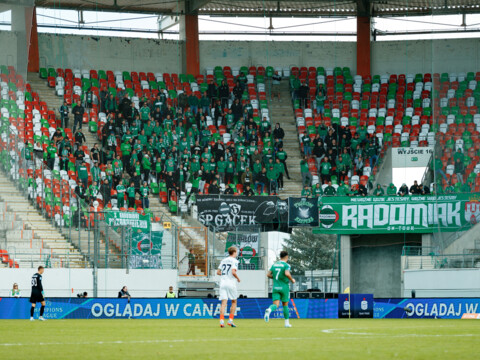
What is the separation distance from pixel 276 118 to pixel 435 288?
17.2 m

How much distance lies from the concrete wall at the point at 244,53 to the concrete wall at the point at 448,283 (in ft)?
55.2

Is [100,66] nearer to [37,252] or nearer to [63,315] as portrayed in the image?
[37,252]

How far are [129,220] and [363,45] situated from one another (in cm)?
2445

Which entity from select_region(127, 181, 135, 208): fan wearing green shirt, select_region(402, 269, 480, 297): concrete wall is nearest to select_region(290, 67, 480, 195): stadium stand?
select_region(402, 269, 480, 297): concrete wall

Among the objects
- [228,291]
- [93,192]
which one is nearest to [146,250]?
[93,192]

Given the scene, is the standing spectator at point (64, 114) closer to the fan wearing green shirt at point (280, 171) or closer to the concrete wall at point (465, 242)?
the fan wearing green shirt at point (280, 171)

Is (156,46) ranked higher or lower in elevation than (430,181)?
higher

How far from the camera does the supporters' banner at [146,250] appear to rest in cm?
3241

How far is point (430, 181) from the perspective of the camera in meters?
40.8

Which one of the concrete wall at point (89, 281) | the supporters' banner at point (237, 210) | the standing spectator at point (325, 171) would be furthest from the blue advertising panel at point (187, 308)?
the standing spectator at point (325, 171)

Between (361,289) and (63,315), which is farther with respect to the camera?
(361,289)

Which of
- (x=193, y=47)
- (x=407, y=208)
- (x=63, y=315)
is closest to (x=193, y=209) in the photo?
Result: (x=407, y=208)

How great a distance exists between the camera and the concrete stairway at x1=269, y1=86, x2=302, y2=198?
144 ft

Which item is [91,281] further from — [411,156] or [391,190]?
[411,156]
